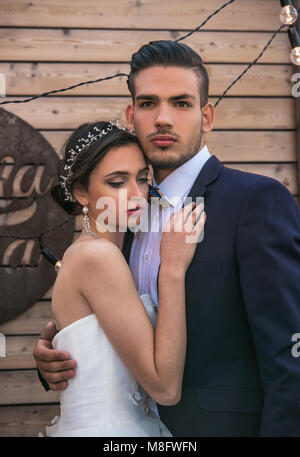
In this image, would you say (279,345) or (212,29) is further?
(212,29)

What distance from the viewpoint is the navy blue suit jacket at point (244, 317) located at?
1541 mm

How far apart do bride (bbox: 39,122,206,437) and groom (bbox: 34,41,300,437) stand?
7 centimetres

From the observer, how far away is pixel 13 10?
369 centimetres

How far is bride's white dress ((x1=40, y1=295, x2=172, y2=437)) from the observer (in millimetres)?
1850

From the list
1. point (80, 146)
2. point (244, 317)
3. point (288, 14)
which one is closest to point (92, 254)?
point (80, 146)

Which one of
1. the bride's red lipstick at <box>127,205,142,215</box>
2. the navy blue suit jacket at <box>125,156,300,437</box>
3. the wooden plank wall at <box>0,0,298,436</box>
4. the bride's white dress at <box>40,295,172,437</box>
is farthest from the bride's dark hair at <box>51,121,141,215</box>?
the wooden plank wall at <box>0,0,298,436</box>

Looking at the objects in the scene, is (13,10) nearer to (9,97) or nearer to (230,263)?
(9,97)

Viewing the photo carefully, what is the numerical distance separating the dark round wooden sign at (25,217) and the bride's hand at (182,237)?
1892 millimetres

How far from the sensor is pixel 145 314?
176 cm

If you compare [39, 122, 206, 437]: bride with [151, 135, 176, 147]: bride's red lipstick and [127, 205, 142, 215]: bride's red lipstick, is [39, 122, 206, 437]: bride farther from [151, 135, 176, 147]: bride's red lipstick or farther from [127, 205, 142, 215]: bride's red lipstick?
[151, 135, 176, 147]: bride's red lipstick

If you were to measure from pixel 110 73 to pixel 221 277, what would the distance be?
2515mm

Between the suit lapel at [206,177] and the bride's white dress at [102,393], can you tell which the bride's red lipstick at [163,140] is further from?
the bride's white dress at [102,393]

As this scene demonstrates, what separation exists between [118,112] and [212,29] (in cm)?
101

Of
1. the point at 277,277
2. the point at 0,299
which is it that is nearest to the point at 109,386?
the point at 277,277
